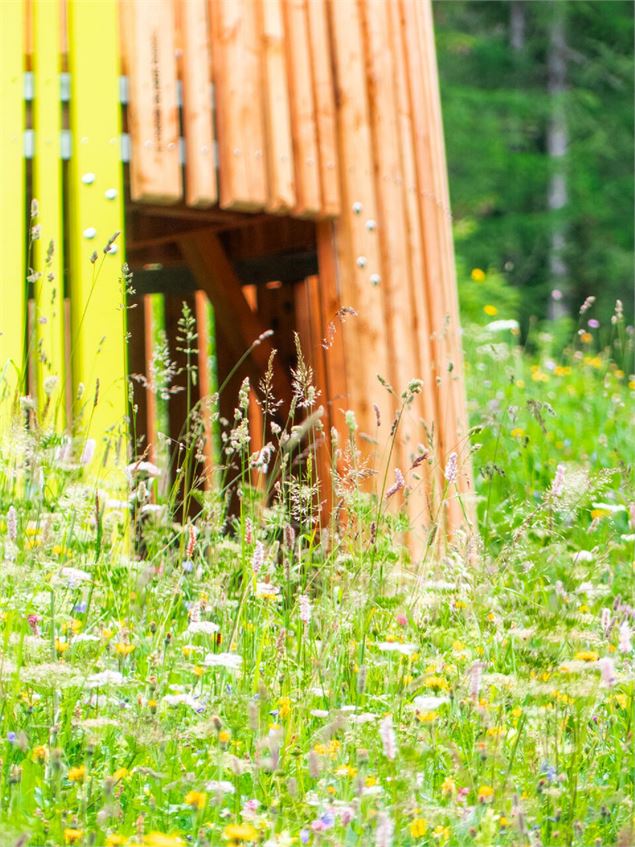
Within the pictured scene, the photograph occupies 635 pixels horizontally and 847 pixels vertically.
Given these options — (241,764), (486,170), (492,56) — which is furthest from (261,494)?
(492,56)

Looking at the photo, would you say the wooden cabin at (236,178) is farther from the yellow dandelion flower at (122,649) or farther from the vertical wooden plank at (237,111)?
the yellow dandelion flower at (122,649)

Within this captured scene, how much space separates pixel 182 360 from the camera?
635 cm

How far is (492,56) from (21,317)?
13569 millimetres

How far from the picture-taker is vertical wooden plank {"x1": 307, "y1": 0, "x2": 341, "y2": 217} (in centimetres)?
450

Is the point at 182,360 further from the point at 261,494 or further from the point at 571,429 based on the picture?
the point at 261,494

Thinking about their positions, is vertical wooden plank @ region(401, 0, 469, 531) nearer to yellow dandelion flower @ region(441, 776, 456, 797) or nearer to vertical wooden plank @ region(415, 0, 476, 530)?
vertical wooden plank @ region(415, 0, 476, 530)

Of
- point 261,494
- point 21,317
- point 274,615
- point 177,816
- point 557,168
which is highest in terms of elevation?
point 557,168

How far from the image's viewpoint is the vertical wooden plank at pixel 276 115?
4.29 metres

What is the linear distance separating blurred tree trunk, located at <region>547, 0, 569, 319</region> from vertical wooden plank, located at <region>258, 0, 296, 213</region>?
36.9ft

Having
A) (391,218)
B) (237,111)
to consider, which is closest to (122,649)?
(237,111)

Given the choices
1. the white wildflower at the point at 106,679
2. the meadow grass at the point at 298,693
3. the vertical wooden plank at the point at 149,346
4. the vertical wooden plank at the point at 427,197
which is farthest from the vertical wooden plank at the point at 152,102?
the white wildflower at the point at 106,679

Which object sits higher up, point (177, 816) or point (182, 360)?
point (182, 360)

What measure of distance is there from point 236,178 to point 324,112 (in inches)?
22.1

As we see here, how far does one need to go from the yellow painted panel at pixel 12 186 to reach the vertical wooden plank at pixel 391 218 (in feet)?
4.51
